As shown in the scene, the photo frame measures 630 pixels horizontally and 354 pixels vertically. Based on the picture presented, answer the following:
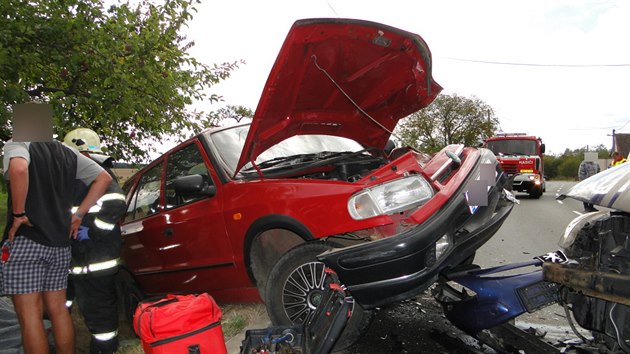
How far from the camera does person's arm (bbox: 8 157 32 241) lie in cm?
293

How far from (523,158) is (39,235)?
50.5 feet

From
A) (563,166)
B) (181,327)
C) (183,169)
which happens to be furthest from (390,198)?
(563,166)

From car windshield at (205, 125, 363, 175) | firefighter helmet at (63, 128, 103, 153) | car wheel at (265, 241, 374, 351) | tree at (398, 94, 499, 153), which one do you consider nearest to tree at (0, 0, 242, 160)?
firefighter helmet at (63, 128, 103, 153)

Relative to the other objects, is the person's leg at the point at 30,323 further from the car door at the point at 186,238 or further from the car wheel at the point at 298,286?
→ the car wheel at the point at 298,286

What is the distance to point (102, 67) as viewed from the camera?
6449mm

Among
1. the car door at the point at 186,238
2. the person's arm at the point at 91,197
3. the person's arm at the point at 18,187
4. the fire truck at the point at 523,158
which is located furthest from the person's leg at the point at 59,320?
the fire truck at the point at 523,158

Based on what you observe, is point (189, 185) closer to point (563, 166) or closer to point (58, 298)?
point (58, 298)

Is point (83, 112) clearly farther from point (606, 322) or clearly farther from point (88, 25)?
point (606, 322)

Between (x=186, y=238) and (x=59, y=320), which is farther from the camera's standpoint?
(x=186, y=238)

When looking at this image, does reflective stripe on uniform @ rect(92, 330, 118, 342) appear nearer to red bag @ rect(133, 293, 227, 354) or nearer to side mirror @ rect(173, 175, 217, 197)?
red bag @ rect(133, 293, 227, 354)

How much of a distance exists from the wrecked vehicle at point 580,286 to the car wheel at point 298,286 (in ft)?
2.24

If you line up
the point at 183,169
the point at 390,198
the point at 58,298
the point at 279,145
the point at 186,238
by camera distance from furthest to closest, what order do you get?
1. the point at 183,169
2. the point at 279,145
3. the point at 186,238
4. the point at 58,298
5. the point at 390,198

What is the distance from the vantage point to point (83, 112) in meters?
7.03

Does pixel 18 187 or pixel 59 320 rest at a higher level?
pixel 18 187
